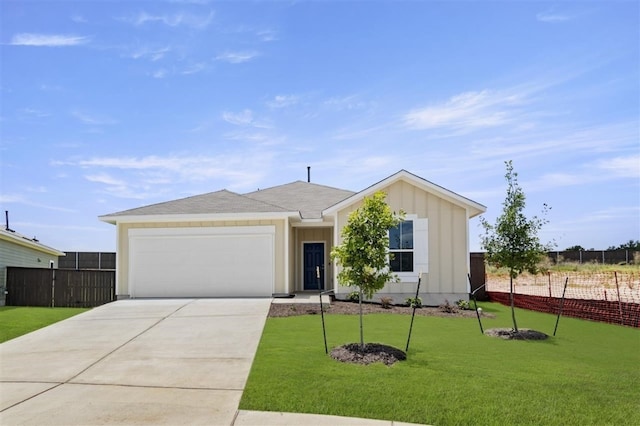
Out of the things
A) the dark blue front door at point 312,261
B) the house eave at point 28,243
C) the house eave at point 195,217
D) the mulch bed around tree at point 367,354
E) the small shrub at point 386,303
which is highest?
the house eave at point 195,217

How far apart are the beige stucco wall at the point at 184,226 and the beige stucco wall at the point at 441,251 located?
2.27m

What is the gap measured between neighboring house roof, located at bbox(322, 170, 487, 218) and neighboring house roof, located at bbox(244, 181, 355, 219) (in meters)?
2.29

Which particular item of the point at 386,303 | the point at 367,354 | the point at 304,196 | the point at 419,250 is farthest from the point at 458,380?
the point at 304,196

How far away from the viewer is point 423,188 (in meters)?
15.9

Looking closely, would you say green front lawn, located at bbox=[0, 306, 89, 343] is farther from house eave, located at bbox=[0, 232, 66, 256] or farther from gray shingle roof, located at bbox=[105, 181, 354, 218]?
house eave, located at bbox=[0, 232, 66, 256]

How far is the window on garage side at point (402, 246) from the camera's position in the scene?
15.8 metres

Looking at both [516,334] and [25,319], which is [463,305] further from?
[25,319]

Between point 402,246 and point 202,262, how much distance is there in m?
6.86

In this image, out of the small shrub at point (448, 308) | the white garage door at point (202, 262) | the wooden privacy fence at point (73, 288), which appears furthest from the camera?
the wooden privacy fence at point (73, 288)

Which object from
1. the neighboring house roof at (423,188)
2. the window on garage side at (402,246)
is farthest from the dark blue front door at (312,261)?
the window on garage side at (402,246)

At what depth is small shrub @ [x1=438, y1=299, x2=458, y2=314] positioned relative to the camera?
45.4 ft

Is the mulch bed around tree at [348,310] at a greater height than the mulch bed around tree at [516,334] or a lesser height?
greater

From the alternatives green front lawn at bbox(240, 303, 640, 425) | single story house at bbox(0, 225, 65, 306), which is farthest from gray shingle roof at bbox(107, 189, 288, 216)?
green front lawn at bbox(240, 303, 640, 425)

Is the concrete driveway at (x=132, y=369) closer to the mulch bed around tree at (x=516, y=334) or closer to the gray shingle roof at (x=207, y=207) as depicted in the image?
the gray shingle roof at (x=207, y=207)
